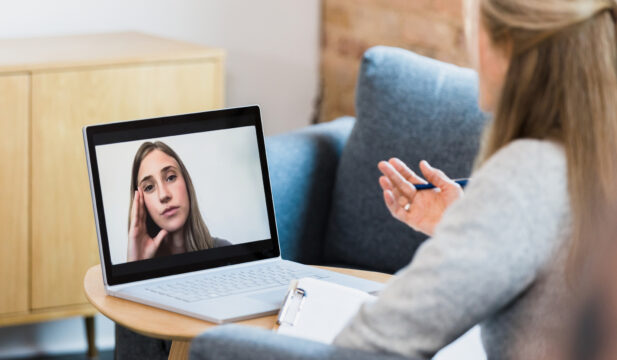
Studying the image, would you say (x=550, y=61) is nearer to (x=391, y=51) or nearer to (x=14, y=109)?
(x=391, y=51)

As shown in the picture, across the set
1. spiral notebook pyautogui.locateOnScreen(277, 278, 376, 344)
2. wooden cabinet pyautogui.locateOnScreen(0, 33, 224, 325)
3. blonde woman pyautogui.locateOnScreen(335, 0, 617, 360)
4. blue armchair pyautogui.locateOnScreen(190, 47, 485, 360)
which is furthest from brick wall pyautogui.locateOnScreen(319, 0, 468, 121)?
blonde woman pyautogui.locateOnScreen(335, 0, 617, 360)

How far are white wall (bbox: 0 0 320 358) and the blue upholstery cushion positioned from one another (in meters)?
0.86

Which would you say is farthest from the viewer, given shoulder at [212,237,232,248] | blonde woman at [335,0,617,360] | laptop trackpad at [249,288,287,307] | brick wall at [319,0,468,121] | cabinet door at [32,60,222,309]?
brick wall at [319,0,468,121]

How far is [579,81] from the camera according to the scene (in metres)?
1.07

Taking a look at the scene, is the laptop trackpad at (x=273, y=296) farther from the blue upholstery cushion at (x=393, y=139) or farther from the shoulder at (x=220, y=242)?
the blue upholstery cushion at (x=393, y=139)

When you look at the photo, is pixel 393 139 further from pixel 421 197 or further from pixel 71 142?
pixel 71 142

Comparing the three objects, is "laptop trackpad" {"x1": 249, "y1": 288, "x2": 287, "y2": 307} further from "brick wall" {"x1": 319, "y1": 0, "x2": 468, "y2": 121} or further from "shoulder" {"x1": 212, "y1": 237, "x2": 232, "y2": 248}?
"brick wall" {"x1": 319, "y1": 0, "x2": 468, "y2": 121}

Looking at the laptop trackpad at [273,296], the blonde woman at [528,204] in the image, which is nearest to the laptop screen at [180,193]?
the laptop trackpad at [273,296]

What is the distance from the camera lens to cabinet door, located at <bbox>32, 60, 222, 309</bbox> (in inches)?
96.3

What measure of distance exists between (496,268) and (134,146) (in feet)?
2.33

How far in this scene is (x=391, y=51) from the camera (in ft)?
7.72

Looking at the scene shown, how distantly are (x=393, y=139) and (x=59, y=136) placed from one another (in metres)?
0.89

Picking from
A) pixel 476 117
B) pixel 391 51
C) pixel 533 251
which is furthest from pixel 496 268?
pixel 391 51

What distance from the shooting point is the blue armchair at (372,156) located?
2.23m
